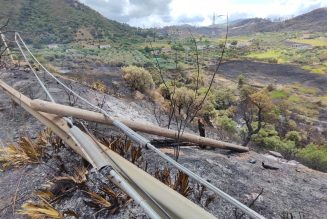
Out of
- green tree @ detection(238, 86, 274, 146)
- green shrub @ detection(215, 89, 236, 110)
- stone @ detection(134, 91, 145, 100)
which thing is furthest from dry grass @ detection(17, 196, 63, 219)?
green shrub @ detection(215, 89, 236, 110)

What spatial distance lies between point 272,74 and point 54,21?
159 feet

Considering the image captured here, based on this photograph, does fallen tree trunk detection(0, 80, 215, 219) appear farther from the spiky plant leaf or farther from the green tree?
the green tree

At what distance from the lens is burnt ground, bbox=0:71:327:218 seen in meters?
4.23

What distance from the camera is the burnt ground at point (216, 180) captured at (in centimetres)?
423

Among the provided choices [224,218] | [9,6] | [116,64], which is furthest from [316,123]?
[9,6]

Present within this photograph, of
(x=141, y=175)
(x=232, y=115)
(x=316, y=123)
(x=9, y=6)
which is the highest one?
(x=9, y=6)

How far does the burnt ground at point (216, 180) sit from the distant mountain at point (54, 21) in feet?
173

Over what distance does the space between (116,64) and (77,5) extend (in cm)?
5380

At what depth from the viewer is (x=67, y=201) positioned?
4012 millimetres

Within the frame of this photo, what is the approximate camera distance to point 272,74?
76.2 meters

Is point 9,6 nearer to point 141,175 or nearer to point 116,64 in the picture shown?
point 116,64

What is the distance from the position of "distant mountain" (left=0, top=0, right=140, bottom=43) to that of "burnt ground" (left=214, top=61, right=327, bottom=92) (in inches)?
963

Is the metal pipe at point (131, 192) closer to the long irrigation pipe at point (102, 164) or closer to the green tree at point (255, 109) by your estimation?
the long irrigation pipe at point (102, 164)

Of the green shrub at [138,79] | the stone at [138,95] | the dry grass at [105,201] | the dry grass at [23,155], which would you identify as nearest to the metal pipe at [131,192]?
the dry grass at [105,201]
